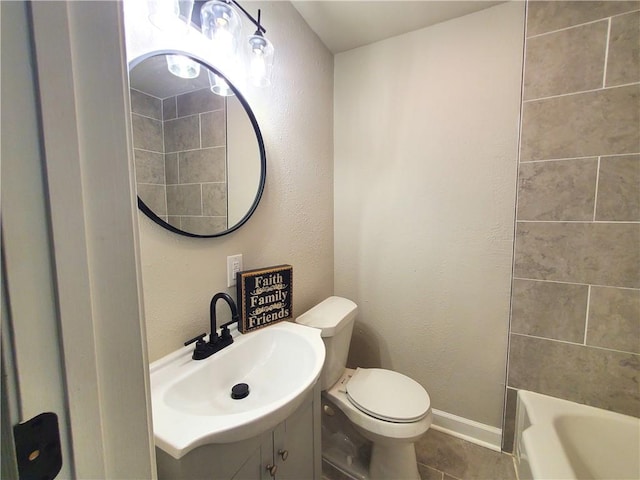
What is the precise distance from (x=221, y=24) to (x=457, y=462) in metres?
2.26

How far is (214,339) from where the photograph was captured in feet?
3.07

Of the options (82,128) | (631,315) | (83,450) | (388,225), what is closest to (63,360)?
(83,450)

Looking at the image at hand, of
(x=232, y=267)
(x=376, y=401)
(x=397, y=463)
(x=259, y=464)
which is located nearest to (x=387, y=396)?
(x=376, y=401)

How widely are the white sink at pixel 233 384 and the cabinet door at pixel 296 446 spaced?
Answer: 12 cm

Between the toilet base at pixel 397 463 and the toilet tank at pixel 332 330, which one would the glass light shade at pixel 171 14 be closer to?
the toilet tank at pixel 332 330

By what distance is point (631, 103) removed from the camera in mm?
1073

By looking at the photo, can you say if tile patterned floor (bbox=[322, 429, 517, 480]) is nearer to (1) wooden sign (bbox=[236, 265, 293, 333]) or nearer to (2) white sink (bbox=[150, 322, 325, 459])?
(2) white sink (bbox=[150, 322, 325, 459])

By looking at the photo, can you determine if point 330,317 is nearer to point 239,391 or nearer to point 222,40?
point 239,391

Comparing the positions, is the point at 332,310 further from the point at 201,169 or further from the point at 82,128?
the point at 82,128

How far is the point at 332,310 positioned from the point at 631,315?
1.31 metres

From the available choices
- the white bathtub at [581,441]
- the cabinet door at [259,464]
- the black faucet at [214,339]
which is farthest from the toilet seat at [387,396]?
the black faucet at [214,339]

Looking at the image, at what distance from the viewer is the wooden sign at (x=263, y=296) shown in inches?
42.5

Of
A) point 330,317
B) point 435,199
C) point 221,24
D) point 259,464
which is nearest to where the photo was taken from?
point 259,464

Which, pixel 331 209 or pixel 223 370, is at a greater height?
pixel 331 209
